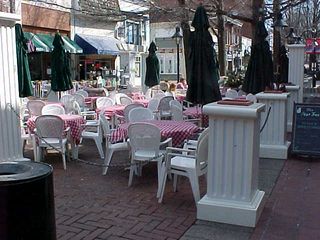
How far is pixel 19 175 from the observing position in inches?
114

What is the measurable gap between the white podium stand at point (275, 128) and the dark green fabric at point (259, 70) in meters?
1.13

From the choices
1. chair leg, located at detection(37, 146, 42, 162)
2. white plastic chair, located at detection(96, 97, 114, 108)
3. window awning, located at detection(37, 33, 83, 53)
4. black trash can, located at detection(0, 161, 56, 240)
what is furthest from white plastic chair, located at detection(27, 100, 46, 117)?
window awning, located at detection(37, 33, 83, 53)

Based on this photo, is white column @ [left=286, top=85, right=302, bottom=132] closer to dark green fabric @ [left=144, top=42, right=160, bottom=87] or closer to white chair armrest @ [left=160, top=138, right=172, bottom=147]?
white chair armrest @ [left=160, top=138, right=172, bottom=147]

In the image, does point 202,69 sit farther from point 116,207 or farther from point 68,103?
point 68,103

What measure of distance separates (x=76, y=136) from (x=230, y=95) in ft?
16.1

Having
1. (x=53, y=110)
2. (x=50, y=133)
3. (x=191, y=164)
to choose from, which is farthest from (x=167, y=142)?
(x=53, y=110)

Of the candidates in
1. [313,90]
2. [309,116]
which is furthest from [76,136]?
[313,90]

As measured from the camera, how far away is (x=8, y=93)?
6273 mm

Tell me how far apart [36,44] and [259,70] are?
15.8m

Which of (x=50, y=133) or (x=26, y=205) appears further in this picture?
(x=50, y=133)

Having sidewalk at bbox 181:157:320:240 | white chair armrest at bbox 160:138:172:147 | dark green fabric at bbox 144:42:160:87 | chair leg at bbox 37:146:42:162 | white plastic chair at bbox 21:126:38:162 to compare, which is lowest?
sidewalk at bbox 181:157:320:240

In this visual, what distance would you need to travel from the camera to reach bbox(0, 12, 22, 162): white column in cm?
615

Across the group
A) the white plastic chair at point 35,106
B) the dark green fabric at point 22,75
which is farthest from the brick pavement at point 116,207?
the dark green fabric at point 22,75

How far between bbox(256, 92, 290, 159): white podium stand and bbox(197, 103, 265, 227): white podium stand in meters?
3.20
